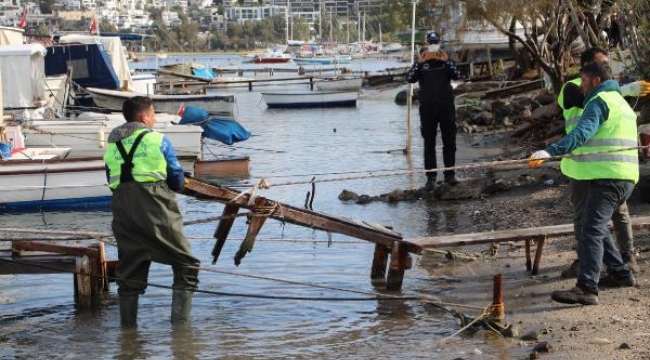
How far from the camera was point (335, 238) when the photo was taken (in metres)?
12.9

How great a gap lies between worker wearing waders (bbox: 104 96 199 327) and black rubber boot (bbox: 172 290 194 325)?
1.12 feet

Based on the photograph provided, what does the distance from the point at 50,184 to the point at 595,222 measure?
1159cm

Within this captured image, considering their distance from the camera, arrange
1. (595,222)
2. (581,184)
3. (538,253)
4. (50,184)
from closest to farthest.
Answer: (595,222) → (581,184) → (538,253) → (50,184)

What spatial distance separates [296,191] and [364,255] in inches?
254

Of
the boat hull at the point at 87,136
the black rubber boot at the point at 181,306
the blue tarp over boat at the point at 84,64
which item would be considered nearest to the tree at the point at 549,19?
the boat hull at the point at 87,136

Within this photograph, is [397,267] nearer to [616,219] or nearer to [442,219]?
[616,219]

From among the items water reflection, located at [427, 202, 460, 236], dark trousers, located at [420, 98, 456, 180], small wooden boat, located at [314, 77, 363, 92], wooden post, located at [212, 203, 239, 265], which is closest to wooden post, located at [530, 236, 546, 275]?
wooden post, located at [212, 203, 239, 265]

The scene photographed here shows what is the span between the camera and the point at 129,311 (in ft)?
27.6

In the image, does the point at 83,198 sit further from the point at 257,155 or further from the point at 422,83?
the point at 257,155

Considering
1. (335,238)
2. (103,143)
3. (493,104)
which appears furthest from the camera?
(493,104)

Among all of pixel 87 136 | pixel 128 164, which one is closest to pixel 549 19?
pixel 87 136

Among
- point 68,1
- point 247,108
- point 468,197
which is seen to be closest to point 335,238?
point 468,197

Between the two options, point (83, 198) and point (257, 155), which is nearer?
point (83, 198)

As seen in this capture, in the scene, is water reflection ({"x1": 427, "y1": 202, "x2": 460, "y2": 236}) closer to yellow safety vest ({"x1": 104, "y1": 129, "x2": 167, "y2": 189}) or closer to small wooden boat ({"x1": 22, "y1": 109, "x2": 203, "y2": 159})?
yellow safety vest ({"x1": 104, "y1": 129, "x2": 167, "y2": 189})
